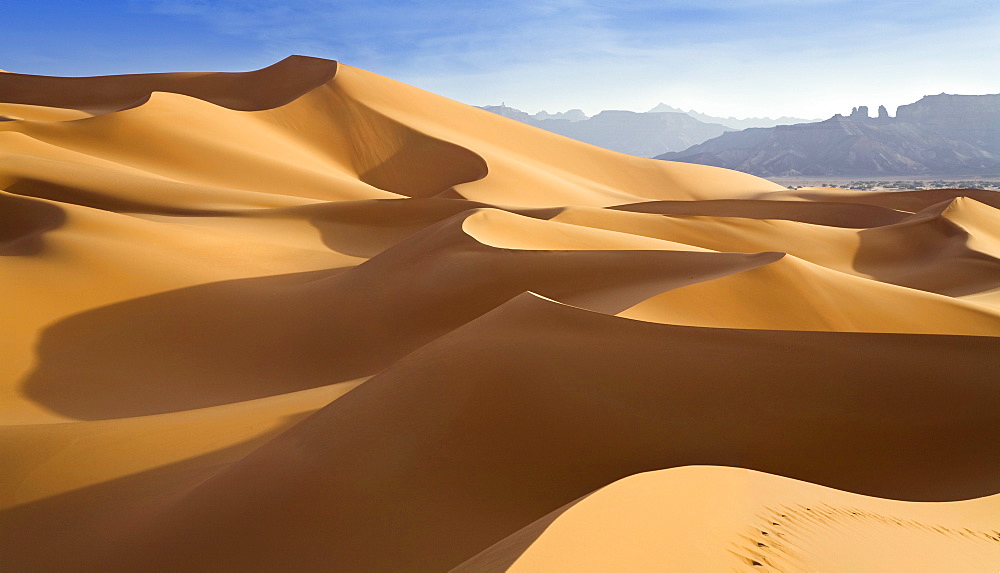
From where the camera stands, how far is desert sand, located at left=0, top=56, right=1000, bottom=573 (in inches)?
140

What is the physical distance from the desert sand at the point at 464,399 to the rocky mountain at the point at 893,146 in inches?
4863

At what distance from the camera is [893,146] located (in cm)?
13012

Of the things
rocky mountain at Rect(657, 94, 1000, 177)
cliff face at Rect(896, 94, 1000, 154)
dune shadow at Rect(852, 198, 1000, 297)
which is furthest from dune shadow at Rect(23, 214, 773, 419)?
cliff face at Rect(896, 94, 1000, 154)

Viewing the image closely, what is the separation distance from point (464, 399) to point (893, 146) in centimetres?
14807

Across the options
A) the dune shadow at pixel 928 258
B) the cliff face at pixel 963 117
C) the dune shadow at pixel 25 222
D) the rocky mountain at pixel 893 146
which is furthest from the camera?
the cliff face at pixel 963 117

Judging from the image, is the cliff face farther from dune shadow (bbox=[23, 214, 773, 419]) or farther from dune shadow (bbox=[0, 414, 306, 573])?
dune shadow (bbox=[0, 414, 306, 573])

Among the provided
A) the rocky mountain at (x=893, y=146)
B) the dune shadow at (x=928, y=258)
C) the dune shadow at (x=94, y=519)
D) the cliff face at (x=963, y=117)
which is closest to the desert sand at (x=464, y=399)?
the dune shadow at (x=94, y=519)

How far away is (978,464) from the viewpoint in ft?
16.4

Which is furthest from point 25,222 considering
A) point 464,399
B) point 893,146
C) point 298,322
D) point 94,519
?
point 893,146

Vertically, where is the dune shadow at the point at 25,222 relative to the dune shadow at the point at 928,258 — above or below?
above

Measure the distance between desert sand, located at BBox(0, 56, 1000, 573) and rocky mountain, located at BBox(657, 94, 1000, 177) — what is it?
123519 millimetres

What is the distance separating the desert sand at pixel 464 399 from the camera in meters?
3.55

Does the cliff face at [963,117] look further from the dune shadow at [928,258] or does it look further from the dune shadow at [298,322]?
the dune shadow at [298,322]

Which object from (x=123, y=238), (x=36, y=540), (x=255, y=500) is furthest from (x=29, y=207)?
(x=255, y=500)
